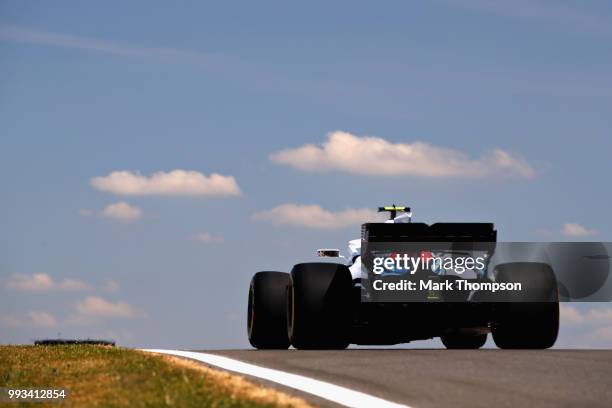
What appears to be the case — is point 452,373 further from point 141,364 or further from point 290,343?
point 290,343

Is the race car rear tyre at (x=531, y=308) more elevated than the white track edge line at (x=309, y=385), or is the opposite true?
the race car rear tyre at (x=531, y=308)

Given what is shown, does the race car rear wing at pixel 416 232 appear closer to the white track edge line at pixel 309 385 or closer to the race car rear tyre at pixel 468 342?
the white track edge line at pixel 309 385

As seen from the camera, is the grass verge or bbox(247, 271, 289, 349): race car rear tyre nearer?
the grass verge

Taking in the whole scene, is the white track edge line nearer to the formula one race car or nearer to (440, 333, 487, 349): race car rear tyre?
the formula one race car

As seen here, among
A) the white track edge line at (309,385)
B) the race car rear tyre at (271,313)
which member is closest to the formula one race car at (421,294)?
the race car rear tyre at (271,313)

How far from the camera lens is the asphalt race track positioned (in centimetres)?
1174

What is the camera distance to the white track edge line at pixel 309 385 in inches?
449

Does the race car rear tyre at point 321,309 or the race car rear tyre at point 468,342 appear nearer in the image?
the race car rear tyre at point 321,309

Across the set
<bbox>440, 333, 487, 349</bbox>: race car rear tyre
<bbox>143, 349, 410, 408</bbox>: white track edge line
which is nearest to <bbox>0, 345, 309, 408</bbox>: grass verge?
<bbox>143, 349, 410, 408</bbox>: white track edge line

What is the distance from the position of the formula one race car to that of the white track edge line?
107 inches

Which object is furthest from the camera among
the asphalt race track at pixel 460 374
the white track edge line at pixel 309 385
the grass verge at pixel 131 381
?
the asphalt race track at pixel 460 374

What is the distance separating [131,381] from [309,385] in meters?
2.21

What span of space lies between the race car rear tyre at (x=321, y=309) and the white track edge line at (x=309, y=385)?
8.22 feet

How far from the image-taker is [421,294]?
756 inches
